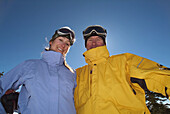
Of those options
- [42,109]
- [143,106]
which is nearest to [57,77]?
[42,109]

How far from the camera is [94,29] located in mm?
4086

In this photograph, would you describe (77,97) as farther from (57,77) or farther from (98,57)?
(98,57)

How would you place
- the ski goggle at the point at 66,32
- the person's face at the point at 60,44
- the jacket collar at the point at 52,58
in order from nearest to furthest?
the jacket collar at the point at 52,58
the person's face at the point at 60,44
the ski goggle at the point at 66,32

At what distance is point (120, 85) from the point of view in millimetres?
2377

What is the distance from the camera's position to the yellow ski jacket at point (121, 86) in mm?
2084

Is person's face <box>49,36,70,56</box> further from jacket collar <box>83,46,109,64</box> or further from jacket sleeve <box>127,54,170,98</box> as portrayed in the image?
jacket sleeve <box>127,54,170,98</box>

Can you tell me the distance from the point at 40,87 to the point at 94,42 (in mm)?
2332

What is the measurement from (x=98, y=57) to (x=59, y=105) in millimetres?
1616

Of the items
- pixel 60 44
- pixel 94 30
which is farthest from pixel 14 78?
pixel 94 30

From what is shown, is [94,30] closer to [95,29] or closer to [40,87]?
[95,29]

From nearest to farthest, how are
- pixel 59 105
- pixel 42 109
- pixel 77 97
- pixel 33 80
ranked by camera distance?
1. pixel 42 109
2. pixel 59 105
3. pixel 33 80
4. pixel 77 97

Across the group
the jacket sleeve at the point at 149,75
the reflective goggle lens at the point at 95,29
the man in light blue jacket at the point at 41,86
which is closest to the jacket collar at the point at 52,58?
the man in light blue jacket at the point at 41,86

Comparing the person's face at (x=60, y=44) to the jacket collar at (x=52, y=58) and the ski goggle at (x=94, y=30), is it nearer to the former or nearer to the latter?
the jacket collar at (x=52, y=58)

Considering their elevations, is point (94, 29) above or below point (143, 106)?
above
